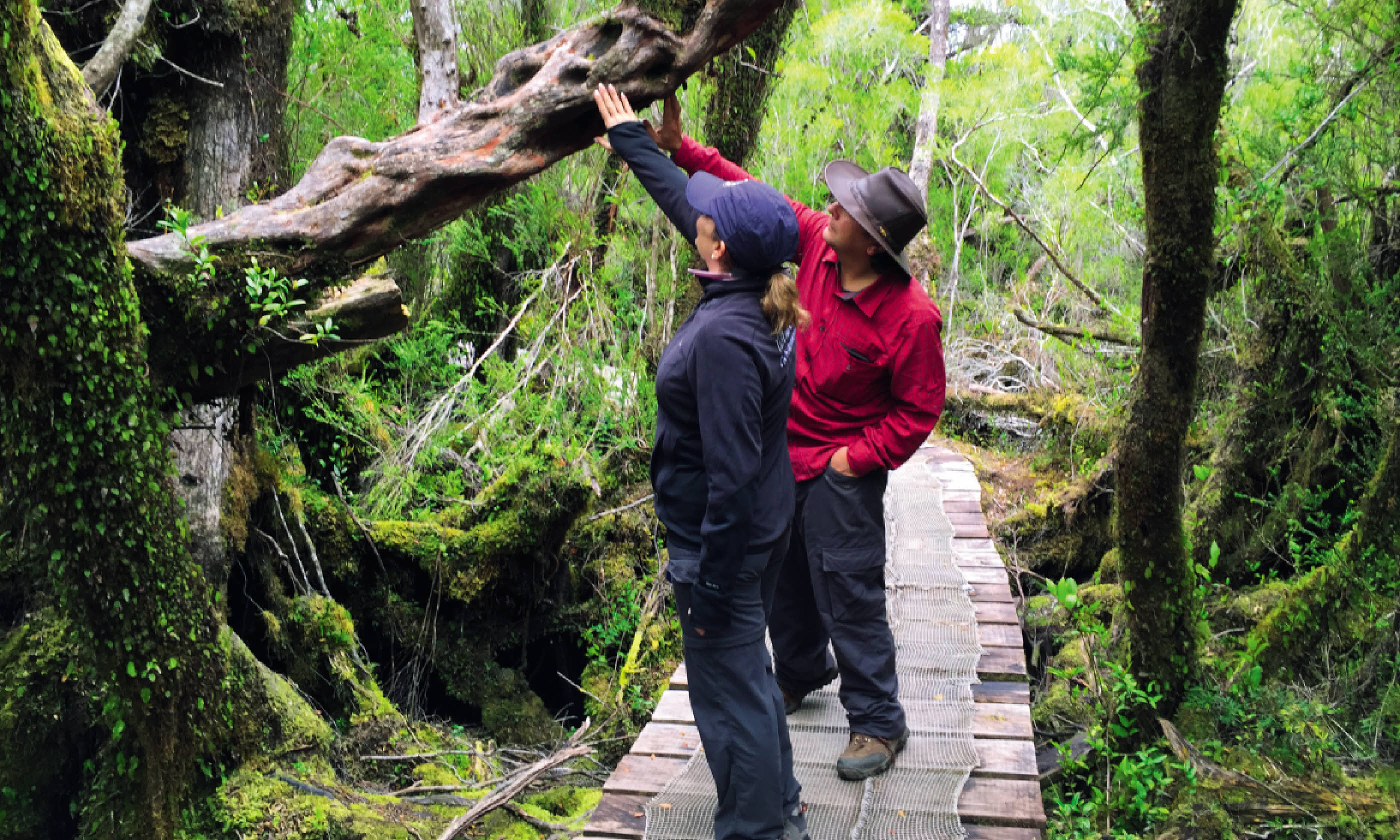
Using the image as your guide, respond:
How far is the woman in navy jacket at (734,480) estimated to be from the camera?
2.66 metres

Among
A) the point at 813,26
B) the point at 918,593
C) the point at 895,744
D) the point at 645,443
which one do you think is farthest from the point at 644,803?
the point at 813,26

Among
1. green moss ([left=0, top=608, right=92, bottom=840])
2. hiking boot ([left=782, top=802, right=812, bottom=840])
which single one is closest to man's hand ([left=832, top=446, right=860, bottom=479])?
hiking boot ([left=782, top=802, right=812, bottom=840])

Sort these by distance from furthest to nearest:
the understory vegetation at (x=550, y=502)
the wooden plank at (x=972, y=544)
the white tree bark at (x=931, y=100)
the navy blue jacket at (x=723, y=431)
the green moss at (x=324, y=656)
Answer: the white tree bark at (x=931, y=100) < the wooden plank at (x=972, y=544) < the green moss at (x=324, y=656) < the understory vegetation at (x=550, y=502) < the navy blue jacket at (x=723, y=431)

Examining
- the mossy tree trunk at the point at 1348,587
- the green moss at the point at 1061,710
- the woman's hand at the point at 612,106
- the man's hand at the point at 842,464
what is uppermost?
the woman's hand at the point at 612,106

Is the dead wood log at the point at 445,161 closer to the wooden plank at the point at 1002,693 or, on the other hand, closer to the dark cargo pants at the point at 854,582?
the dark cargo pants at the point at 854,582

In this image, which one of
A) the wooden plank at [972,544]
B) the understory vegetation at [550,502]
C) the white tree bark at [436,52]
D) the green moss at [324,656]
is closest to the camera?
the understory vegetation at [550,502]

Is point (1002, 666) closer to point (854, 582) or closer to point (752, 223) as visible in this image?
point (854, 582)

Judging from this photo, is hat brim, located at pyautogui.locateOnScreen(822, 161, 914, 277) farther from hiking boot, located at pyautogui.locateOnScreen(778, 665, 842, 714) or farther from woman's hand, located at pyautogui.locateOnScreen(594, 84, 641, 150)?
hiking boot, located at pyautogui.locateOnScreen(778, 665, 842, 714)

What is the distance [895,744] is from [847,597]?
0.67 meters

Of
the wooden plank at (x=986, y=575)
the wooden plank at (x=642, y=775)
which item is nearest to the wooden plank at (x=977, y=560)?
the wooden plank at (x=986, y=575)

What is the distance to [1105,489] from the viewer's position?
8.06 metres

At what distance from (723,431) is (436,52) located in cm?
486

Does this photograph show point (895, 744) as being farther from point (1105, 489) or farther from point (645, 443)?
point (1105, 489)

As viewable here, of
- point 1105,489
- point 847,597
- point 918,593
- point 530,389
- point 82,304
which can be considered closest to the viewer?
point 82,304
